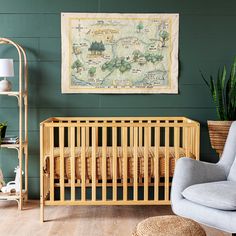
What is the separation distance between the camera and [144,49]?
465 cm

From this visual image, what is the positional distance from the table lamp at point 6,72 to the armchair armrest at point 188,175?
69.7 inches

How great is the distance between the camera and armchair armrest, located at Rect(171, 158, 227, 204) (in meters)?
3.30

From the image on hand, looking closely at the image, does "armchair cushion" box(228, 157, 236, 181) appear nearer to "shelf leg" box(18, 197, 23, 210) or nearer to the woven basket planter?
the woven basket planter

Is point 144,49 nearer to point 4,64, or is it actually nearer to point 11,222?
point 4,64

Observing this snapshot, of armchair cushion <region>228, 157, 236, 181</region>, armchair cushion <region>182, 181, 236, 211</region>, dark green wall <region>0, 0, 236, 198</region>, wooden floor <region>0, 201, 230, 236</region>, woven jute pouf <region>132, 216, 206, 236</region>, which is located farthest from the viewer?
dark green wall <region>0, 0, 236, 198</region>

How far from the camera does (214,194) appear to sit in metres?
3.02

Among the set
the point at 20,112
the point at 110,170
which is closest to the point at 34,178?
→ the point at 20,112

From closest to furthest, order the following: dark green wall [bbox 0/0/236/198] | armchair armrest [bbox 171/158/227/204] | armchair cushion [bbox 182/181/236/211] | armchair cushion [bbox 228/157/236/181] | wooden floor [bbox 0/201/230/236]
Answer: armchair cushion [bbox 182/181/236/211] < armchair armrest [bbox 171/158/227/204] < armchair cushion [bbox 228/157/236/181] < wooden floor [bbox 0/201/230/236] < dark green wall [bbox 0/0/236/198]

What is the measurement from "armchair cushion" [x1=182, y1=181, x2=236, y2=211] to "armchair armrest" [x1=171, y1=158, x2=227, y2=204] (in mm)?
76

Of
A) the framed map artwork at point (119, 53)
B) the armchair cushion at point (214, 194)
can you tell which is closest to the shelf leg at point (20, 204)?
the framed map artwork at point (119, 53)

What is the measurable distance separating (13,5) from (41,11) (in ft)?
0.87

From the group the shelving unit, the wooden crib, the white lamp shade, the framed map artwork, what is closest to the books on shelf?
the shelving unit

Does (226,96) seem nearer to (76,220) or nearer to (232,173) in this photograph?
(232,173)

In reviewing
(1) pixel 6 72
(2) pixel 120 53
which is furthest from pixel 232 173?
(1) pixel 6 72
